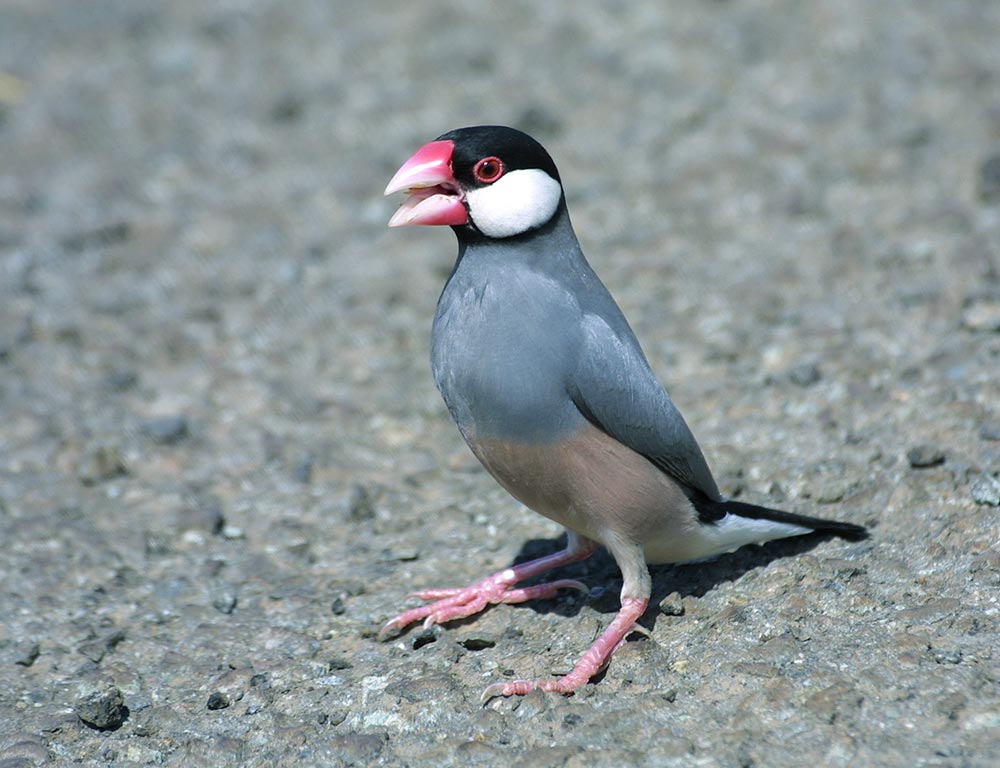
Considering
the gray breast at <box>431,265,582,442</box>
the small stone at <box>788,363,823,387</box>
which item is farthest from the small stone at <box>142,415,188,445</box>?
the small stone at <box>788,363,823,387</box>

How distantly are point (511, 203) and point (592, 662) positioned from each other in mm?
1660

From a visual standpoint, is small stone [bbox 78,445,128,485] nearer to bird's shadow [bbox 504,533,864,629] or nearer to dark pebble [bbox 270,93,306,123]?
bird's shadow [bbox 504,533,864,629]

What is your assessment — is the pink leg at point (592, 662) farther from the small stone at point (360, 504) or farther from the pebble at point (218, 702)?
the small stone at point (360, 504)

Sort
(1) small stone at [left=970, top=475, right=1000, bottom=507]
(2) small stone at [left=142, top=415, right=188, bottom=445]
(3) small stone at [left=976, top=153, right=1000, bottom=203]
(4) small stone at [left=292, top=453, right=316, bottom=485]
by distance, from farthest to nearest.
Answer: (3) small stone at [left=976, top=153, right=1000, bottom=203] < (2) small stone at [left=142, top=415, right=188, bottom=445] < (4) small stone at [left=292, top=453, right=316, bottom=485] < (1) small stone at [left=970, top=475, right=1000, bottom=507]

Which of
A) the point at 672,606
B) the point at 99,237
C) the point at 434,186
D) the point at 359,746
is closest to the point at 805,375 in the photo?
the point at 672,606

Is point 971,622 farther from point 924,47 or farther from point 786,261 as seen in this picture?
point 924,47

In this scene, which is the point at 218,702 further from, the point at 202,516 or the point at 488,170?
the point at 488,170

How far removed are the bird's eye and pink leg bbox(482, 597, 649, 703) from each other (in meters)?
1.63

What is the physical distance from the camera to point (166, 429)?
671cm

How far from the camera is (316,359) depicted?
7.34 meters

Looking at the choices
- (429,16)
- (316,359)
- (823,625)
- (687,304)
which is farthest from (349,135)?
(823,625)

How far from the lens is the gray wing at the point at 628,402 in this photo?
4.54 meters

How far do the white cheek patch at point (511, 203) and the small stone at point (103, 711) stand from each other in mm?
2141

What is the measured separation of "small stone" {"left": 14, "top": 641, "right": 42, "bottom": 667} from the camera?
500cm
